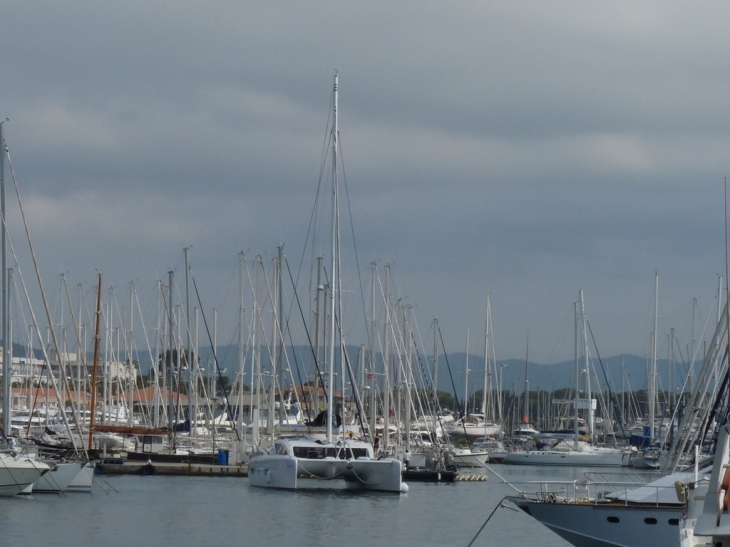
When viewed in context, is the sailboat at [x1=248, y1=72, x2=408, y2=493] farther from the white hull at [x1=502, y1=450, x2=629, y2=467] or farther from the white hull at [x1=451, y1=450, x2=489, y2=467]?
the white hull at [x1=502, y1=450, x2=629, y2=467]

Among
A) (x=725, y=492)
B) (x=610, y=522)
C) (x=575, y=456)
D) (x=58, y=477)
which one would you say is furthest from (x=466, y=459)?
(x=725, y=492)

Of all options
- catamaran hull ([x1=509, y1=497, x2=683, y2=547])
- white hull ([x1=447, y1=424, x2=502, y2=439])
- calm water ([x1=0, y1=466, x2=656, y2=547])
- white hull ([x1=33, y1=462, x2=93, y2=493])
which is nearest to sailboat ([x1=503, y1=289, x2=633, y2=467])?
white hull ([x1=447, y1=424, x2=502, y2=439])

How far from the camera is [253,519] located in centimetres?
4372

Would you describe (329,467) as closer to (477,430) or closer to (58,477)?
(58,477)

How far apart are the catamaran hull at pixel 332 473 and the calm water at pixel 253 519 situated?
607 mm

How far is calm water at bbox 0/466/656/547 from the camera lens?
37.8 meters

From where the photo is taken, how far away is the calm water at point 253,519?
37812 millimetres

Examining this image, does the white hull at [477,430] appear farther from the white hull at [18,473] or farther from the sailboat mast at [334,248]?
the white hull at [18,473]

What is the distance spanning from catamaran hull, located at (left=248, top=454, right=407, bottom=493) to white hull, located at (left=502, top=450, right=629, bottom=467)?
134 feet

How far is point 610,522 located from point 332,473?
1000 inches

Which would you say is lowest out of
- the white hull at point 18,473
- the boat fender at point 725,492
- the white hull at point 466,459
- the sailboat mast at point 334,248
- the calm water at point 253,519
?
the calm water at point 253,519

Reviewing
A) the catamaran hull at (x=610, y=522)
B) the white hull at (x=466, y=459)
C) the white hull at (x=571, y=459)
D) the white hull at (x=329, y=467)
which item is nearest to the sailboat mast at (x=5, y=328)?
the white hull at (x=329, y=467)

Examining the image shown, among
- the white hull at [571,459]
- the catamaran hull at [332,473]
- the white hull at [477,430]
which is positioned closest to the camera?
the catamaran hull at [332,473]

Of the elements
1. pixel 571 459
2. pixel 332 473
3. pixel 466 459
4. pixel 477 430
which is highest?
pixel 477 430
